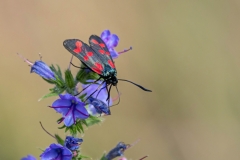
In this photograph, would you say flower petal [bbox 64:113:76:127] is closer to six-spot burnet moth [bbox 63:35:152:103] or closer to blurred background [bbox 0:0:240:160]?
six-spot burnet moth [bbox 63:35:152:103]

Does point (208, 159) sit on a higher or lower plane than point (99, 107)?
lower

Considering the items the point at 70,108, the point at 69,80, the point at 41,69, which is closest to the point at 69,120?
the point at 70,108

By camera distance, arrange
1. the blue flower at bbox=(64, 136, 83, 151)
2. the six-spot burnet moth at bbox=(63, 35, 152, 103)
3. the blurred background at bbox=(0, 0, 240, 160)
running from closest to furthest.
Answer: the six-spot burnet moth at bbox=(63, 35, 152, 103) < the blue flower at bbox=(64, 136, 83, 151) < the blurred background at bbox=(0, 0, 240, 160)

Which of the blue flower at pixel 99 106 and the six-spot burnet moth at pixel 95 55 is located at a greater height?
the six-spot burnet moth at pixel 95 55

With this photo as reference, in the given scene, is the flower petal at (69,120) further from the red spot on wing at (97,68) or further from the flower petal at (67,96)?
the red spot on wing at (97,68)

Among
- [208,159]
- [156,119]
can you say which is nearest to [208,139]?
[208,159]

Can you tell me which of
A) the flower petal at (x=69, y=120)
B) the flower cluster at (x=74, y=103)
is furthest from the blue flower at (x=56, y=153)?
the flower petal at (x=69, y=120)

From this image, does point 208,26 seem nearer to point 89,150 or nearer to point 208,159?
point 208,159

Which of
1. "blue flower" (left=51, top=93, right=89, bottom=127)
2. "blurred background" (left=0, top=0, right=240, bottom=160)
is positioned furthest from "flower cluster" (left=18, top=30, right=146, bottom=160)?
"blurred background" (left=0, top=0, right=240, bottom=160)
